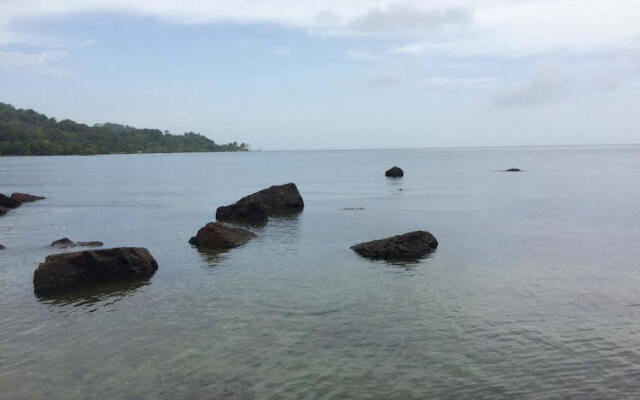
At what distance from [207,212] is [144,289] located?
31416mm

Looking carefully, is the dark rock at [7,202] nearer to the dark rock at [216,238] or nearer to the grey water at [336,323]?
the grey water at [336,323]

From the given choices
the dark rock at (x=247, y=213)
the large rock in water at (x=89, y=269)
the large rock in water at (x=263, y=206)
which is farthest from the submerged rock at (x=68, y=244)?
the large rock in water at (x=263, y=206)

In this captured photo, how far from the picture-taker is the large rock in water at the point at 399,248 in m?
29.8

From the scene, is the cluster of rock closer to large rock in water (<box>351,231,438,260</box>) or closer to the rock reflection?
large rock in water (<box>351,231,438,260</box>)

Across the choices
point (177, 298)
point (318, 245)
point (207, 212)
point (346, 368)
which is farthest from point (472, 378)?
point (207, 212)

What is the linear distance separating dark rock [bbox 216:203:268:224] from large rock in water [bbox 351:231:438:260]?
17.1 meters

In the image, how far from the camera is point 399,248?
30094 mm

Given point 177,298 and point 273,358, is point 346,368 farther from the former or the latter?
point 177,298

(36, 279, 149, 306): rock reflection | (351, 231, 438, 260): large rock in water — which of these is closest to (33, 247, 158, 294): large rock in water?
(36, 279, 149, 306): rock reflection

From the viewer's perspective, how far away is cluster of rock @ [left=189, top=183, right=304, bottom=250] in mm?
33844

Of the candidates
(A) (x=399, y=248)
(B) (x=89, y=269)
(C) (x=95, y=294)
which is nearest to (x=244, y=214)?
(A) (x=399, y=248)

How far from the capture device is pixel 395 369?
14906mm

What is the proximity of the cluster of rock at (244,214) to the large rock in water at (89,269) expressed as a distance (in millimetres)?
7279

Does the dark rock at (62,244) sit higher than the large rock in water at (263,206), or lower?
lower
